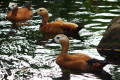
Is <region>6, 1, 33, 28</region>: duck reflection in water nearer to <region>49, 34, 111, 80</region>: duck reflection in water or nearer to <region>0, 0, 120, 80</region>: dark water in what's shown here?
<region>0, 0, 120, 80</region>: dark water

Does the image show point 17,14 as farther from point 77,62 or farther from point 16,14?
point 77,62

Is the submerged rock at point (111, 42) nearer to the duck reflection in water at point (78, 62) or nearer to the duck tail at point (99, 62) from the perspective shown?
the duck reflection in water at point (78, 62)

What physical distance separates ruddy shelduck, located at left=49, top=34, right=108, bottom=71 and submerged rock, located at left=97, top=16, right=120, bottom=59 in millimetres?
1519

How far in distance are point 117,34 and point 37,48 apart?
2.62 meters

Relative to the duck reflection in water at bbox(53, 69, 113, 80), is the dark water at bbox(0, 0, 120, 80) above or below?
above

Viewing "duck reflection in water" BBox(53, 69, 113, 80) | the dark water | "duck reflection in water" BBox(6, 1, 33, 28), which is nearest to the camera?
"duck reflection in water" BBox(53, 69, 113, 80)

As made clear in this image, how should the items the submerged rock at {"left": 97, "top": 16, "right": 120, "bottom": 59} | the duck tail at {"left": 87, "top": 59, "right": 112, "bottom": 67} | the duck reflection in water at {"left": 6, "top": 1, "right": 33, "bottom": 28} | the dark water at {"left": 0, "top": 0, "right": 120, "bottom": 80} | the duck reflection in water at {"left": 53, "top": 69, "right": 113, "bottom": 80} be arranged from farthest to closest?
the duck reflection in water at {"left": 6, "top": 1, "right": 33, "bottom": 28}
the submerged rock at {"left": 97, "top": 16, "right": 120, "bottom": 59}
the dark water at {"left": 0, "top": 0, "right": 120, "bottom": 80}
the duck tail at {"left": 87, "top": 59, "right": 112, "bottom": 67}
the duck reflection in water at {"left": 53, "top": 69, "right": 113, "bottom": 80}

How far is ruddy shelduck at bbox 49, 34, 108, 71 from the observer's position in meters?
10.0

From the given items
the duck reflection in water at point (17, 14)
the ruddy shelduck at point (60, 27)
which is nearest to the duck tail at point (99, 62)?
the ruddy shelduck at point (60, 27)

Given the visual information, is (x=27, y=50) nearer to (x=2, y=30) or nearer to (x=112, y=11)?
(x=2, y=30)

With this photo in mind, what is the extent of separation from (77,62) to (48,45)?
254cm

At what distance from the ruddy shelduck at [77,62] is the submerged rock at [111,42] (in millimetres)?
1519

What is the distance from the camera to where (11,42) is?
1283 cm

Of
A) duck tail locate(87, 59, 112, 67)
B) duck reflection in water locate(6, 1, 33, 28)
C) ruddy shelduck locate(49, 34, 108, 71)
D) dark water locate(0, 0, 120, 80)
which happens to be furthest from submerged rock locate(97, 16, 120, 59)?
duck reflection in water locate(6, 1, 33, 28)
